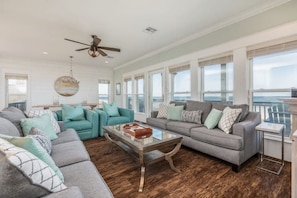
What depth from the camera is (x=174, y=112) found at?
139 inches

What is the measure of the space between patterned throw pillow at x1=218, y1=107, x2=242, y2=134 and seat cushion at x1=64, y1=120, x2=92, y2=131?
293cm

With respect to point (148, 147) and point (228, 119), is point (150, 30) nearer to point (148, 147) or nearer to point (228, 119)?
point (228, 119)

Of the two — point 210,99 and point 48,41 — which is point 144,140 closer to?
point 210,99

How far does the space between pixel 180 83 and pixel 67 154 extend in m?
3.52

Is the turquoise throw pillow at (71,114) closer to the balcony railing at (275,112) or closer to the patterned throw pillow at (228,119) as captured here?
the patterned throw pillow at (228,119)

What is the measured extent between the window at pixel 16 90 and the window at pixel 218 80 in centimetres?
641

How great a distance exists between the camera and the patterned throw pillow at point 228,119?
2369 millimetres

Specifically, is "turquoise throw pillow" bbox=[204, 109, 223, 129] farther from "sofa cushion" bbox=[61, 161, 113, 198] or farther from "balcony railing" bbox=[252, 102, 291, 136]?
"sofa cushion" bbox=[61, 161, 113, 198]

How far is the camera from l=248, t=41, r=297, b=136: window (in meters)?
2.43

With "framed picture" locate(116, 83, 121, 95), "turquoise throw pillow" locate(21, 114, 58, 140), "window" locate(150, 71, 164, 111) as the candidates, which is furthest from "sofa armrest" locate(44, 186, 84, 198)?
"framed picture" locate(116, 83, 121, 95)

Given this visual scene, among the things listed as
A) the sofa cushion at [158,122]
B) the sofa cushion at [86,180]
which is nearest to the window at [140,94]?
the sofa cushion at [158,122]

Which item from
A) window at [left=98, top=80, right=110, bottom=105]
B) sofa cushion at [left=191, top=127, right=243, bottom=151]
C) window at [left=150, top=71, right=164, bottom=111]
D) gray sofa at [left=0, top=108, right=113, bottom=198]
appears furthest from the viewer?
window at [left=98, top=80, right=110, bottom=105]

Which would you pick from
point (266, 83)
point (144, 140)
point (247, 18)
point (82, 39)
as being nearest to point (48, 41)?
point (82, 39)

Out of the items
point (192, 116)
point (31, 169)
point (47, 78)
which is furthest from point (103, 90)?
point (31, 169)
